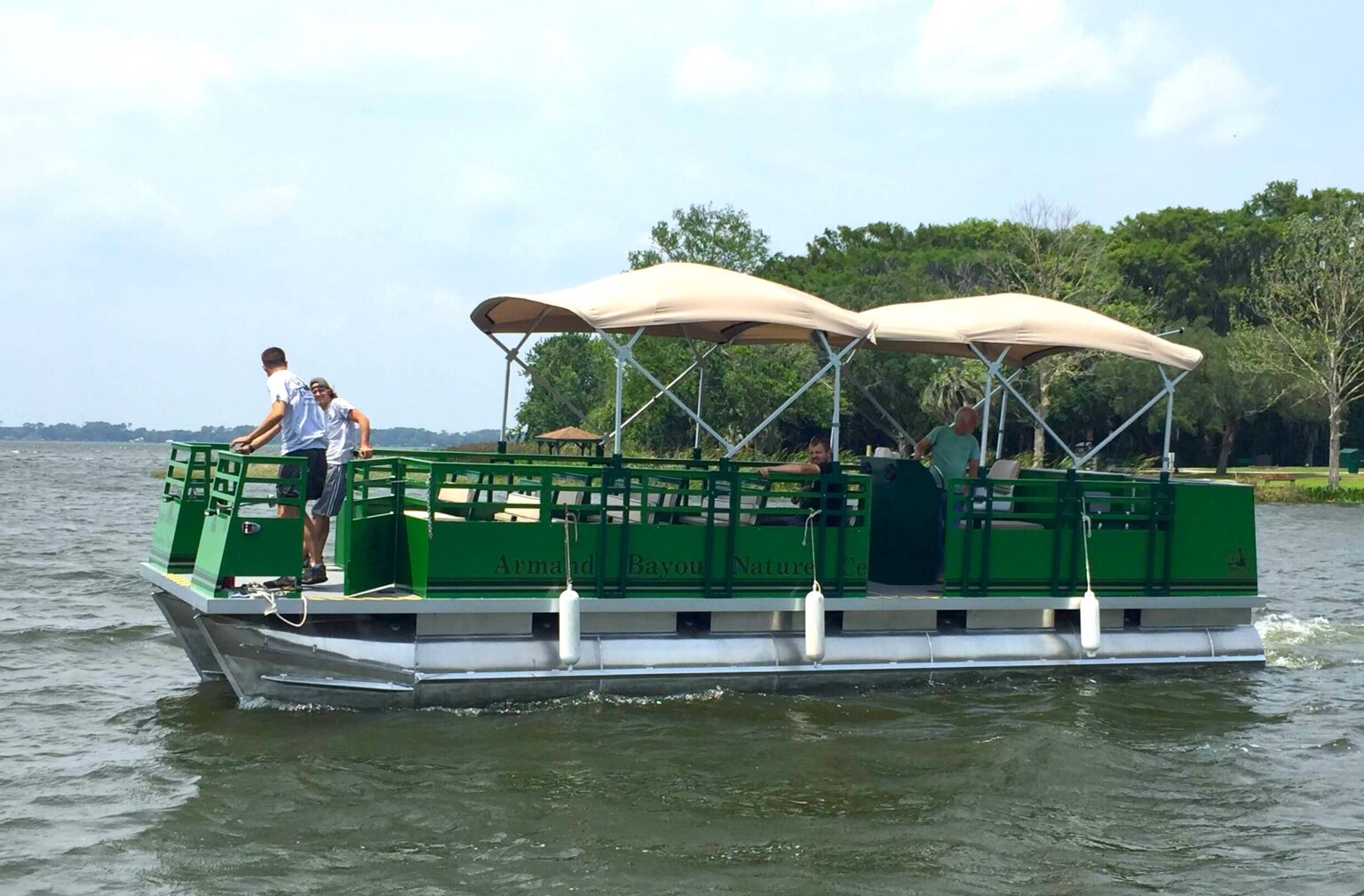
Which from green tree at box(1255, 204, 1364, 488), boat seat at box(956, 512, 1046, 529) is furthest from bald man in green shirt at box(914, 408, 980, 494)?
green tree at box(1255, 204, 1364, 488)

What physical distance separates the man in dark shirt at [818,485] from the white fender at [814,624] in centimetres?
70

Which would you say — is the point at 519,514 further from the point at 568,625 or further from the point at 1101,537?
the point at 1101,537

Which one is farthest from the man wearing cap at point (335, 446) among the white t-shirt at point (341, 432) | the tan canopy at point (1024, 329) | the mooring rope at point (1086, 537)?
the mooring rope at point (1086, 537)

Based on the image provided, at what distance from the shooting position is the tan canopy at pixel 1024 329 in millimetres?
12688

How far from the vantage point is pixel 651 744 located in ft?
34.2

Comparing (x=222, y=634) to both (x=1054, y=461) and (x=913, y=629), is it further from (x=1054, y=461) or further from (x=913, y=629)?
(x=1054, y=461)

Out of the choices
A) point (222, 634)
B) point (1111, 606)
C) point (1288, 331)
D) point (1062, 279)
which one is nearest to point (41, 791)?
point (222, 634)

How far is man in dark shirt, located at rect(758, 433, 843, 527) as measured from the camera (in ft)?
39.0

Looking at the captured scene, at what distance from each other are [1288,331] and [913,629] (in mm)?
48510

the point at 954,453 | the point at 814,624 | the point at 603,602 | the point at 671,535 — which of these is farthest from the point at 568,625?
the point at 954,453

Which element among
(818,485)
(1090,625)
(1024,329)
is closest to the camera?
(1090,625)

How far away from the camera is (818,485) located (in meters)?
12.5

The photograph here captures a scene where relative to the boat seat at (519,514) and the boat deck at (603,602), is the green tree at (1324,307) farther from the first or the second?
the boat seat at (519,514)

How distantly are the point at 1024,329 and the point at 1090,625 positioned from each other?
8.81 feet
